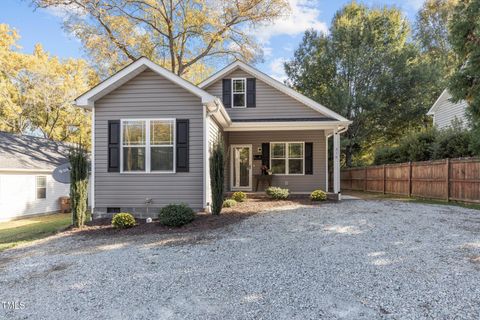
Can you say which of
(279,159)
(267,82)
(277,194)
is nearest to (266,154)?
(279,159)

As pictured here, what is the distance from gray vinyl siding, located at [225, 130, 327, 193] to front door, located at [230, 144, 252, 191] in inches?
7.7

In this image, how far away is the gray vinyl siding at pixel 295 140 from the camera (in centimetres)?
1322

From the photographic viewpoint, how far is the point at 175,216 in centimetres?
739

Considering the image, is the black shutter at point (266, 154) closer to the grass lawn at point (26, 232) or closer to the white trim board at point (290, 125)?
the white trim board at point (290, 125)

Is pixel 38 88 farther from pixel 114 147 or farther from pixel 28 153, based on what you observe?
pixel 114 147

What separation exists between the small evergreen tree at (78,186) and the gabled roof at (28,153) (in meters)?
8.65

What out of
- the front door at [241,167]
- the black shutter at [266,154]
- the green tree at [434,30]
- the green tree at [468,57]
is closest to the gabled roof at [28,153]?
the front door at [241,167]

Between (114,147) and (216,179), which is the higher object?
(114,147)

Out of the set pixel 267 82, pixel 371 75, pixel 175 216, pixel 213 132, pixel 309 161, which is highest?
pixel 371 75

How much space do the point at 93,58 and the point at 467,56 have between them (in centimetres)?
1958

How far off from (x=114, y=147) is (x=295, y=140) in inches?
304

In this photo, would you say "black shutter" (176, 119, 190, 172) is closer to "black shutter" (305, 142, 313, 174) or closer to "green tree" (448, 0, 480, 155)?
"black shutter" (305, 142, 313, 174)

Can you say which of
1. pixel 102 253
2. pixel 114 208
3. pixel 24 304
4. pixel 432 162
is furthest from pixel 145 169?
pixel 432 162

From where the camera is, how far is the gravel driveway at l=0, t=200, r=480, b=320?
330 centimetres
